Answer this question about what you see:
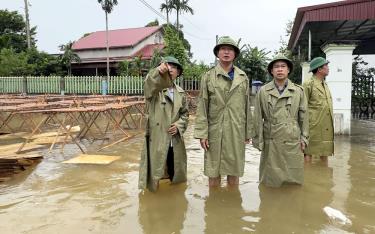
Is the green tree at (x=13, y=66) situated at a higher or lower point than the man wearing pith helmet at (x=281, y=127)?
higher

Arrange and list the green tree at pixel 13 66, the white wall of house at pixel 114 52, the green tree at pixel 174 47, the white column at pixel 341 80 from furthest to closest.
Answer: the white wall of house at pixel 114 52 < the green tree at pixel 13 66 < the green tree at pixel 174 47 < the white column at pixel 341 80

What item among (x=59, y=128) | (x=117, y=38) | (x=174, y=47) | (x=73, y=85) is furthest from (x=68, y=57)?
(x=59, y=128)

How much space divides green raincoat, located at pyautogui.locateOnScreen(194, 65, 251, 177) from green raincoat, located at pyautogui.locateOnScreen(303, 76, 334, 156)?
1.84 metres

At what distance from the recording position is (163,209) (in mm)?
4133

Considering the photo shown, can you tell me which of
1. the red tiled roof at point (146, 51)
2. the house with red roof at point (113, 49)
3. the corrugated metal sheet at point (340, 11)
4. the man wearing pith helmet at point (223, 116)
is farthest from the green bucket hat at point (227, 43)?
the red tiled roof at point (146, 51)

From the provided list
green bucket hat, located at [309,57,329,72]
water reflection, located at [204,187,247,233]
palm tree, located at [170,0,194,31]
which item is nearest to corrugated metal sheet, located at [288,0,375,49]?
green bucket hat, located at [309,57,329,72]

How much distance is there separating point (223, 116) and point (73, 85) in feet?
58.3

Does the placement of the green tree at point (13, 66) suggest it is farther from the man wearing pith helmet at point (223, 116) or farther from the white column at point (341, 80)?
the man wearing pith helmet at point (223, 116)

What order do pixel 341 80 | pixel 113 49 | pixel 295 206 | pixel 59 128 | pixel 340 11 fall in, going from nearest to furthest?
pixel 295 206
pixel 340 11
pixel 341 80
pixel 59 128
pixel 113 49

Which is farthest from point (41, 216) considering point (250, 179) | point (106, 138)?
point (106, 138)

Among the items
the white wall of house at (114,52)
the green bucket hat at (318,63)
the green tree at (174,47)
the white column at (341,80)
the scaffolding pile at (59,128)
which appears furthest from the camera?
the white wall of house at (114,52)

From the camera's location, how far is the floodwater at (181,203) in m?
3.68

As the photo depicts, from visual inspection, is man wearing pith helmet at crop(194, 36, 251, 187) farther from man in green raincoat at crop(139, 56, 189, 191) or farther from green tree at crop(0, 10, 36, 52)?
green tree at crop(0, 10, 36, 52)

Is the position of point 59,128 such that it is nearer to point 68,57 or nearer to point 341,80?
point 341,80
